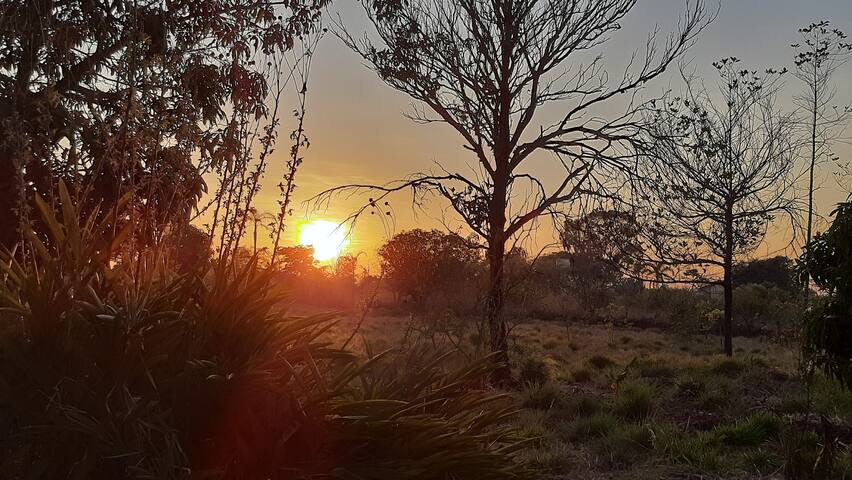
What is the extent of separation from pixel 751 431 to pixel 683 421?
52.6 inches

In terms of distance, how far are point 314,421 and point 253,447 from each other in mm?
169

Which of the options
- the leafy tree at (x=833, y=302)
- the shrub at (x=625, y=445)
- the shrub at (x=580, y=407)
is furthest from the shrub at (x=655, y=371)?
the leafy tree at (x=833, y=302)

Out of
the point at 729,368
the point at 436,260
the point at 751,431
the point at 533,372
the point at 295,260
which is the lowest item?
the point at 751,431

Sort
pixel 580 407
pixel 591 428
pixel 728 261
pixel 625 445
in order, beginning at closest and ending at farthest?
pixel 625 445 < pixel 591 428 < pixel 580 407 < pixel 728 261

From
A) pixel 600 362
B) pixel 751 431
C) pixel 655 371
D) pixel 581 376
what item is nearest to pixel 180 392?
pixel 751 431

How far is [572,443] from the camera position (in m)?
6.40

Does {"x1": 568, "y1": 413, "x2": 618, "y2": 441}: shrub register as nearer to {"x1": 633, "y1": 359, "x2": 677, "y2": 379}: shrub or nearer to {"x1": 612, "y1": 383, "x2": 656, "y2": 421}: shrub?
{"x1": 612, "y1": 383, "x2": 656, "y2": 421}: shrub

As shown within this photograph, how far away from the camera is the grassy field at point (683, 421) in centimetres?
515

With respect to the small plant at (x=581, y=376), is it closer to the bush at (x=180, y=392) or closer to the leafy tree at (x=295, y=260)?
the leafy tree at (x=295, y=260)

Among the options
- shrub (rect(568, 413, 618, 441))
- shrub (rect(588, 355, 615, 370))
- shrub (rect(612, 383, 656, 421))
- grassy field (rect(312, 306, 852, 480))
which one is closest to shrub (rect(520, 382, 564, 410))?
grassy field (rect(312, 306, 852, 480))

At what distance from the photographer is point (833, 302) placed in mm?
4820

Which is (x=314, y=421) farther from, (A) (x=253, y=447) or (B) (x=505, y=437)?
(B) (x=505, y=437)

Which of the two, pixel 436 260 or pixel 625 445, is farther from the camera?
pixel 436 260

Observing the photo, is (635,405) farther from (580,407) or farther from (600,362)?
(600,362)
